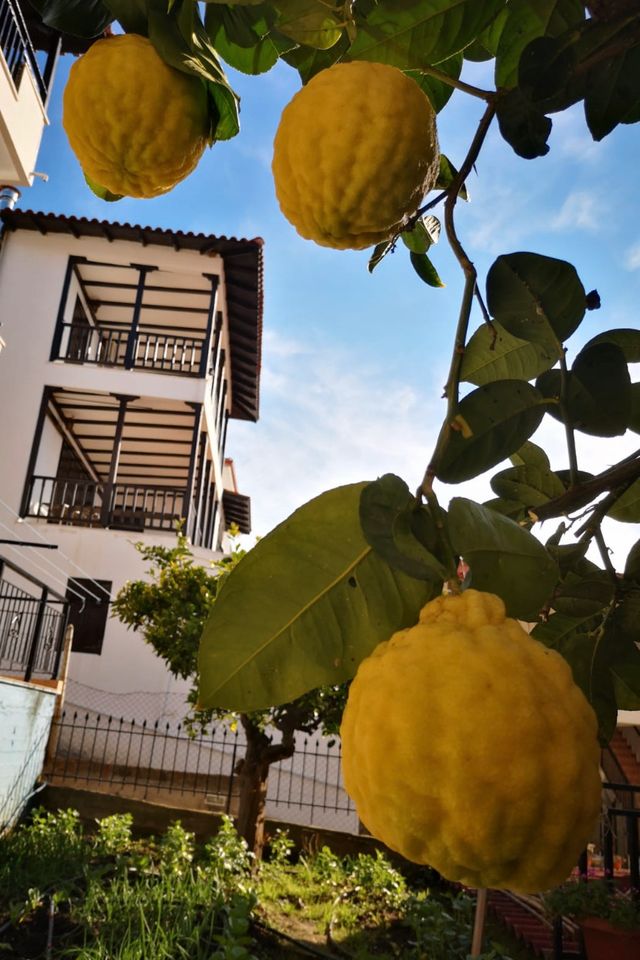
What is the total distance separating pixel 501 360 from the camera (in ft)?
2.55

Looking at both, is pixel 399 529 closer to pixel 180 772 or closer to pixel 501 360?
pixel 501 360

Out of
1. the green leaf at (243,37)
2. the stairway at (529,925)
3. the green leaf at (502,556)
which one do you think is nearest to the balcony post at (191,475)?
the stairway at (529,925)

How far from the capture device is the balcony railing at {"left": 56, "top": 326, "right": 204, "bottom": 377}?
1105cm

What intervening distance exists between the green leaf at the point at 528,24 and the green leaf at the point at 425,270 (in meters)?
0.19

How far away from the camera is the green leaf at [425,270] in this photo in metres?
0.78

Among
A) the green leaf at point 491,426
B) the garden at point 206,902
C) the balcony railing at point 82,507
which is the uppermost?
the balcony railing at point 82,507

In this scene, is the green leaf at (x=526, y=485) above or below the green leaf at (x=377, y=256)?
below

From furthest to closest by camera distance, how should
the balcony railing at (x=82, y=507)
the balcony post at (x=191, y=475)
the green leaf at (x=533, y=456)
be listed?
1. the balcony post at (x=191, y=475)
2. the balcony railing at (x=82, y=507)
3. the green leaf at (x=533, y=456)

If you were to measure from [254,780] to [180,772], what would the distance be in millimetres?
3303

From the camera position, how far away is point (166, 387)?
1094cm

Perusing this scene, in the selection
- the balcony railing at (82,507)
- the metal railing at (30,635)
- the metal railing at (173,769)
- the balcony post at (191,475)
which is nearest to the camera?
the metal railing at (30,635)

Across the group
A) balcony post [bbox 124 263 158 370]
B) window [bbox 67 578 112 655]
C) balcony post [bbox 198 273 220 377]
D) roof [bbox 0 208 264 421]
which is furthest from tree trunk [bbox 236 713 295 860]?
roof [bbox 0 208 264 421]

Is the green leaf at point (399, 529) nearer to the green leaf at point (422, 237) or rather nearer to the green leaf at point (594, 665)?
the green leaf at point (594, 665)

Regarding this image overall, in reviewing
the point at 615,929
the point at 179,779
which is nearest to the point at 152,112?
the point at 615,929
